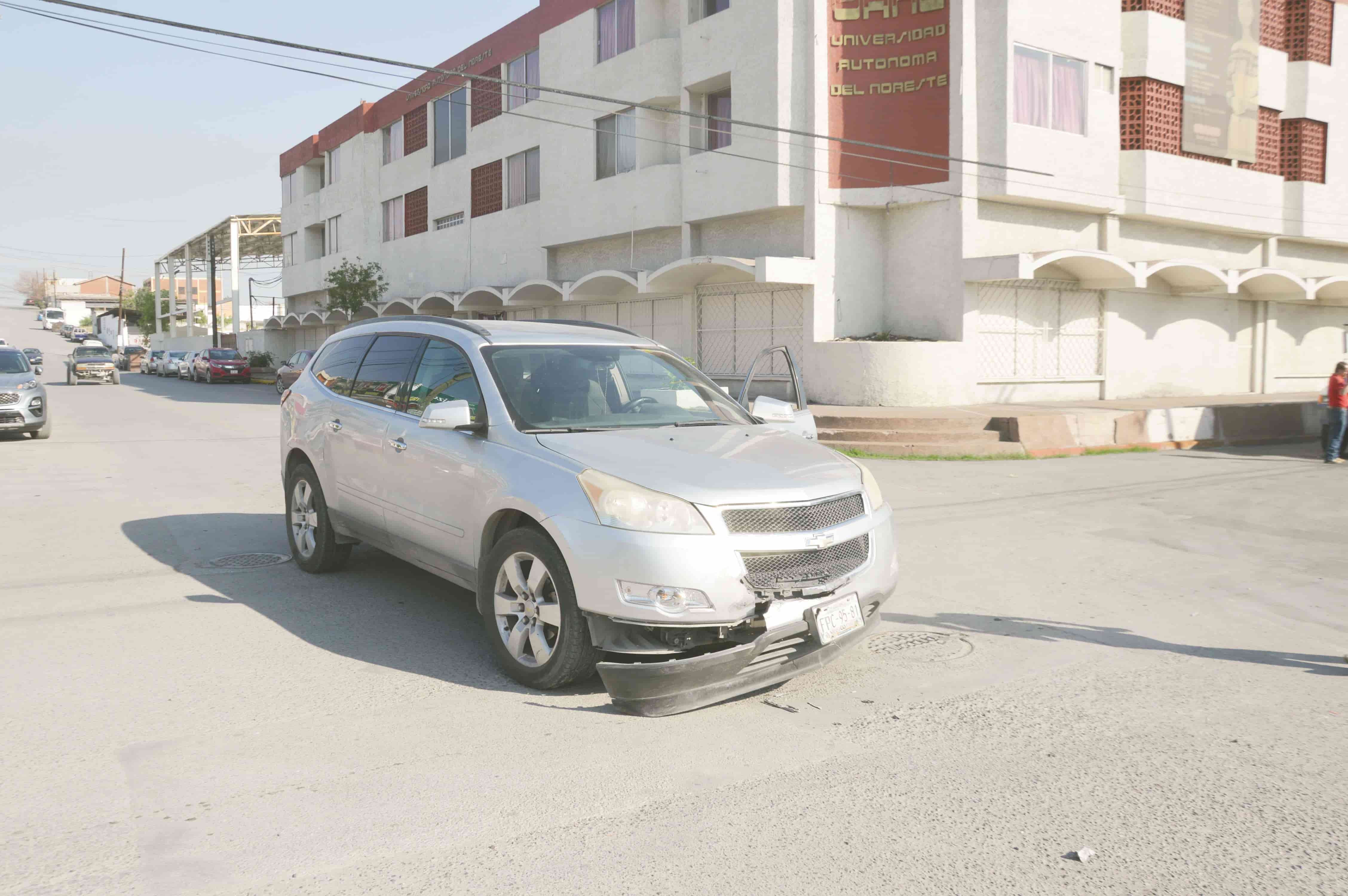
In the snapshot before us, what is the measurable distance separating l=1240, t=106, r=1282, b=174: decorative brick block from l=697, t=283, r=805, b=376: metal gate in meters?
14.0

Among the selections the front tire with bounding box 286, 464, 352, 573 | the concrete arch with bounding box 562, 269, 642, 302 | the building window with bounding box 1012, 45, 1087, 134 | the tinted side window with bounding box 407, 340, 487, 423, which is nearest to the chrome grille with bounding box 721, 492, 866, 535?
the tinted side window with bounding box 407, 340, 487, 423

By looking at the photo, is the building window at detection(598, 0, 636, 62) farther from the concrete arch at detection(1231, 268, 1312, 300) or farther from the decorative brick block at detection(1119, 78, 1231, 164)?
the concrete arch at detection(1231, 268, 1312, 300)

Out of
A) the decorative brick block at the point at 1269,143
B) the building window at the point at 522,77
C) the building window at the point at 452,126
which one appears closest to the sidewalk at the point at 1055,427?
the decorative brick block at the point at 1269,143

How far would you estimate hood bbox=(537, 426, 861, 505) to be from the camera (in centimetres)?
480

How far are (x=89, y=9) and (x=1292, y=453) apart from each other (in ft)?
64.8

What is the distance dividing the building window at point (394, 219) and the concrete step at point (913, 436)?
28735 mm

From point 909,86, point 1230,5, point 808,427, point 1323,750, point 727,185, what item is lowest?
point 1323,750

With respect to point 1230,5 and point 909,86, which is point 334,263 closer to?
point 909,86

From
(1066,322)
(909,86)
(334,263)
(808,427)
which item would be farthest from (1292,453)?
(334,263)

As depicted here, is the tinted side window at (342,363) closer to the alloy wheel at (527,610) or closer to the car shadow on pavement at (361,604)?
the car shadow on pavement at (361,604)

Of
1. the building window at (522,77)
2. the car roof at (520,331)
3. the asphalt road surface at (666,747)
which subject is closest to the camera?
the asphalt road surface at (666,747)

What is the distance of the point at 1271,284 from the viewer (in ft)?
90.2

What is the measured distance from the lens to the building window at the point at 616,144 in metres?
27.3

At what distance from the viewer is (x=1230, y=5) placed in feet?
87.0
